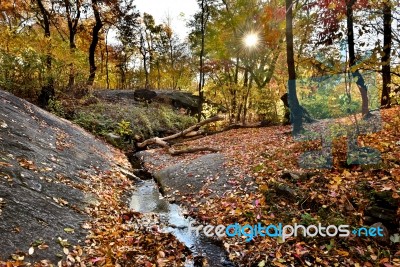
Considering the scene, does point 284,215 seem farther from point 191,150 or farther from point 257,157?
point 191,150

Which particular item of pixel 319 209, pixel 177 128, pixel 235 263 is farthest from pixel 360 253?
pixel 177 128

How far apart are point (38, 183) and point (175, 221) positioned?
2.86 m

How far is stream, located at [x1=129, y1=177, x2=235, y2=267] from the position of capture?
183 inches

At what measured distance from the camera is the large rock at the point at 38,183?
3.99 metres

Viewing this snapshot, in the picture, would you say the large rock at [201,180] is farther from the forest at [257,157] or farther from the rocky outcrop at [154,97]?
the rocky outcrop at [154,97]

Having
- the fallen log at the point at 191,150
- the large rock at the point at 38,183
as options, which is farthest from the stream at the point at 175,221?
the fallen log at the point at 191,150

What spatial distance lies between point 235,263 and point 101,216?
2.77 metres

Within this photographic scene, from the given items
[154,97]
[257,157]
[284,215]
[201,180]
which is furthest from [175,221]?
[154,97]

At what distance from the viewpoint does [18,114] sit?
818cm

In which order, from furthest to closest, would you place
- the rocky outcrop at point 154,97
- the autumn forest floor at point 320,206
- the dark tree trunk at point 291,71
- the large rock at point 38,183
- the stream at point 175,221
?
the rocky outcrop at point 154,97 < the dark tree trunk at point 291,71 < the stream at point 175,221 < the autumn forest floor at point 320,206 < the large rock at point 38,183

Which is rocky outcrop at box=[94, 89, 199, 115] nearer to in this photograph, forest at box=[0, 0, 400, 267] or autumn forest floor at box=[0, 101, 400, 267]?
forest at box=[0, 0, 400, 267]

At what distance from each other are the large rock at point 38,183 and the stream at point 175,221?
1384 mm

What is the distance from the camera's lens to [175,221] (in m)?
6.06

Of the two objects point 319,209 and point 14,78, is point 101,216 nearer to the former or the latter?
point 319,209
